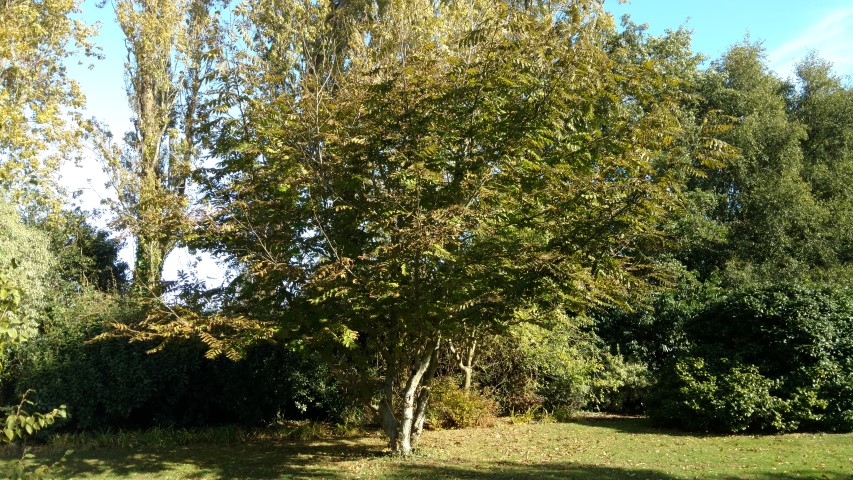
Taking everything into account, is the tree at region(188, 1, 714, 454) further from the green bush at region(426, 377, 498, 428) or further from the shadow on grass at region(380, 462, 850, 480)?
the green bush at region(426, 377, 498, 428)

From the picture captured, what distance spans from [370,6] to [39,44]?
981 centimetres

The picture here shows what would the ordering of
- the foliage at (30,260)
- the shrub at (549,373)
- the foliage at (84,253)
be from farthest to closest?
the foliage at (84,253)
the shrub at (549,373)
the foliage at (30,260)

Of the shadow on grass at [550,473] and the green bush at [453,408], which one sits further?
the green bush at [453,408]

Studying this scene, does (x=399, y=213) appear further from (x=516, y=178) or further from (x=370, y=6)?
(x=370, y=6)

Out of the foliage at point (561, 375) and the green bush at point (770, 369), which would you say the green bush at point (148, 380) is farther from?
the green bush at point (770, 369)

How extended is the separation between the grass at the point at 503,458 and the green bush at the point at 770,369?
510mm

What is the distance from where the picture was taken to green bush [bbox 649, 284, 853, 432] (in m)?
13.3

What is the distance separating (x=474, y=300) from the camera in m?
9.09

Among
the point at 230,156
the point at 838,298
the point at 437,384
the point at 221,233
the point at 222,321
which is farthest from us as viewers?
the point at 437,384

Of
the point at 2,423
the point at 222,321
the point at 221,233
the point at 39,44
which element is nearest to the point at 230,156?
the point at 221,233

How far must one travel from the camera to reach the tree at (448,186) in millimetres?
8422

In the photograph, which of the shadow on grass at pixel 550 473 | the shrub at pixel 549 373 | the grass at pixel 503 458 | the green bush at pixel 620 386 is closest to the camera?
the shadow on grass at pixel 550 473

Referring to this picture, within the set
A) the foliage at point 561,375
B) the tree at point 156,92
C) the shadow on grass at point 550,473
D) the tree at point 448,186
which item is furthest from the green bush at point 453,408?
the tree at point 156,92

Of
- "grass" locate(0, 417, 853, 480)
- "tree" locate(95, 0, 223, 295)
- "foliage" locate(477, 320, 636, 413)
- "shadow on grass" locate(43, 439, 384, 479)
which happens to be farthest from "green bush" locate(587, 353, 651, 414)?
"tree" locate(95, 0, 223, 295)
